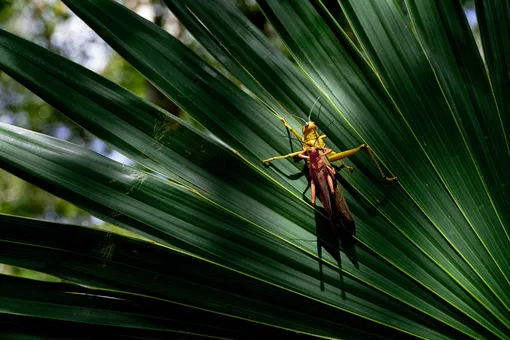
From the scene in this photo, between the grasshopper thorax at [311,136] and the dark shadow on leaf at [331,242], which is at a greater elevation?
the grasshopper thorax at [311,136]

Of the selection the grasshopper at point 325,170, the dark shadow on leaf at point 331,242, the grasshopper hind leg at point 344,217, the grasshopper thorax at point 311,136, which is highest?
the grasshopper thorax at point 311,136

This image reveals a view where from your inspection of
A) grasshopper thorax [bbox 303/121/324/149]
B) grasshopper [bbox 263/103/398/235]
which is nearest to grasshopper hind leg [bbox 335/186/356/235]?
grasshopper [bbox 263/103/398/235]

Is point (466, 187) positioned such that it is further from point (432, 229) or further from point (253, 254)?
Answer: point (253, 254)

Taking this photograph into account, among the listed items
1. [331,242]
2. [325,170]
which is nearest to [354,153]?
[325,170]

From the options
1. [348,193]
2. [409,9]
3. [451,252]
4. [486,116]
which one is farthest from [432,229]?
[409,9]

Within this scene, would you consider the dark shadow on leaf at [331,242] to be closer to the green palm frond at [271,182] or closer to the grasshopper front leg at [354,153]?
the green palm frond at [271,182]

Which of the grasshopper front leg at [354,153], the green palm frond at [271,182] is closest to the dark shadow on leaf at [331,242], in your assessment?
the green palm frond at [271,182]
